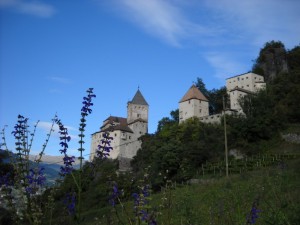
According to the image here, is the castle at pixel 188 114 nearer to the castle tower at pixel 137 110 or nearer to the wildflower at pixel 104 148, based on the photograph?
the castle tower at pixel 137 110

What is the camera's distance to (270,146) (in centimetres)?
4647

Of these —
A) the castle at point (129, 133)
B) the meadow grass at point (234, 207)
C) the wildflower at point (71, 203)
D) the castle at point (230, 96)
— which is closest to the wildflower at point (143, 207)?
the meadow grass at point (234, 207)

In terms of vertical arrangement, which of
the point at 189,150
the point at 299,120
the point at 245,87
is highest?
the point at 245,87

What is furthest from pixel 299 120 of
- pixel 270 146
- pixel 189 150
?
pixel 189 150

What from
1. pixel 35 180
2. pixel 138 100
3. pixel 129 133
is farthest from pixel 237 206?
pixel 138 100

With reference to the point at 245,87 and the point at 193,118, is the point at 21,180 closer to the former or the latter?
the point at 193,118

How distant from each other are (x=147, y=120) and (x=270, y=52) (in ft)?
104

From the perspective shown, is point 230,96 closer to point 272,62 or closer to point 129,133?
point 272,62

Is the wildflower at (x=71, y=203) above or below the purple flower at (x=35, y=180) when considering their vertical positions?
below

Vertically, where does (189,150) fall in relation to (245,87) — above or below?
below

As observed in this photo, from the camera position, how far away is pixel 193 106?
68312 mm

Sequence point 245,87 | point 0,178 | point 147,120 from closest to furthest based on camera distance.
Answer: point 0,178, point 245,87, point 147,120

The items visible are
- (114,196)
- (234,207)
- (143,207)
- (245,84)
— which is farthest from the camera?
(245,84)

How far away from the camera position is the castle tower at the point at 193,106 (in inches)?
2689
